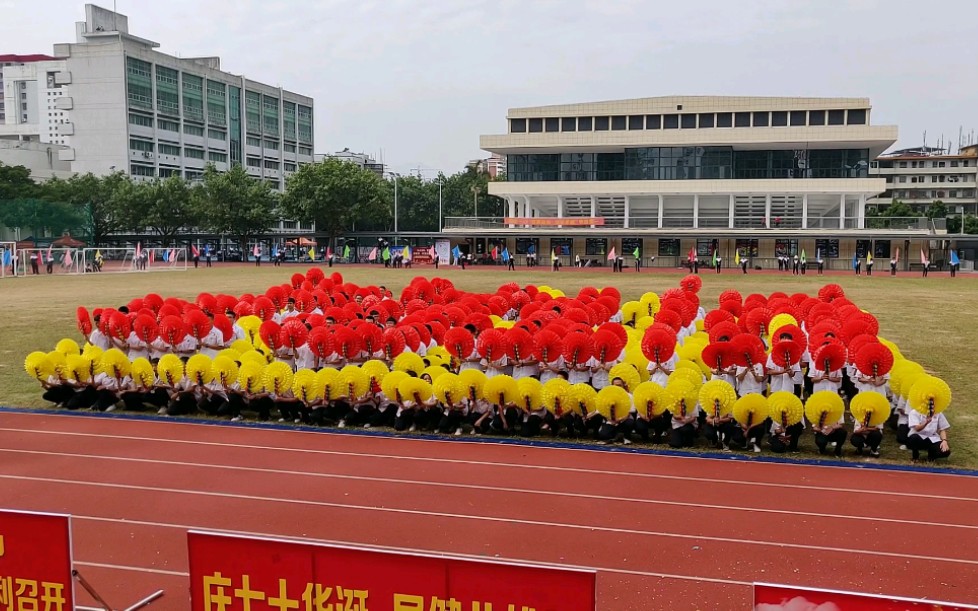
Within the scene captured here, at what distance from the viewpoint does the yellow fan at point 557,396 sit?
31.5 ft

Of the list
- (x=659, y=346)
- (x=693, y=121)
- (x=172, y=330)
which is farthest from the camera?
(x=693, y=121)

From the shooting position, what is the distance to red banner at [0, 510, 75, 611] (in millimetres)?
4156

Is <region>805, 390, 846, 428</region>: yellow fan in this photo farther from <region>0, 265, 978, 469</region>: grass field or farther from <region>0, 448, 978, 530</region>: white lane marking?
<region>0, 448, 978, 530</region>: white lane marking

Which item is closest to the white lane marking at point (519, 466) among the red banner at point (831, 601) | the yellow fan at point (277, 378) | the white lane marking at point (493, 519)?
the yellow fan at point (277, 378)

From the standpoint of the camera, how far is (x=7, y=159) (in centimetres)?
6538

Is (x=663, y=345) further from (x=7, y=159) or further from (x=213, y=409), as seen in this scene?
(x=7, y=159)

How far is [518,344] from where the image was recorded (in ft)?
34.7

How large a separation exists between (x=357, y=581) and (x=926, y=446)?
285 inches

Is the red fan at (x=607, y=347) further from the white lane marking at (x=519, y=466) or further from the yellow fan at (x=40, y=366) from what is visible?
the yellow fan at (x=40, y=366)

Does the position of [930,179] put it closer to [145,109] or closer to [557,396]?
[145,109]

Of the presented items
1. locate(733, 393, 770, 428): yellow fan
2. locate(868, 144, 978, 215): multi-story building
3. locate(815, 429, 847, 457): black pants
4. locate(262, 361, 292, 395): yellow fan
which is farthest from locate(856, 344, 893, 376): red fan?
locate(868, 144, 978, 215): multi-story building

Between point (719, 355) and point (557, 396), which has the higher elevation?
point (719, 355)

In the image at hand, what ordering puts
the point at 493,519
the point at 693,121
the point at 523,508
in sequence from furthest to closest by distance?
1. the point at 693,121
2. the point at 523,508
3. the point at 493,519

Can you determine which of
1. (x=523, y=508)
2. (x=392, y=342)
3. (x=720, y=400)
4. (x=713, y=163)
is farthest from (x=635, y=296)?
(x=713, y=163)
